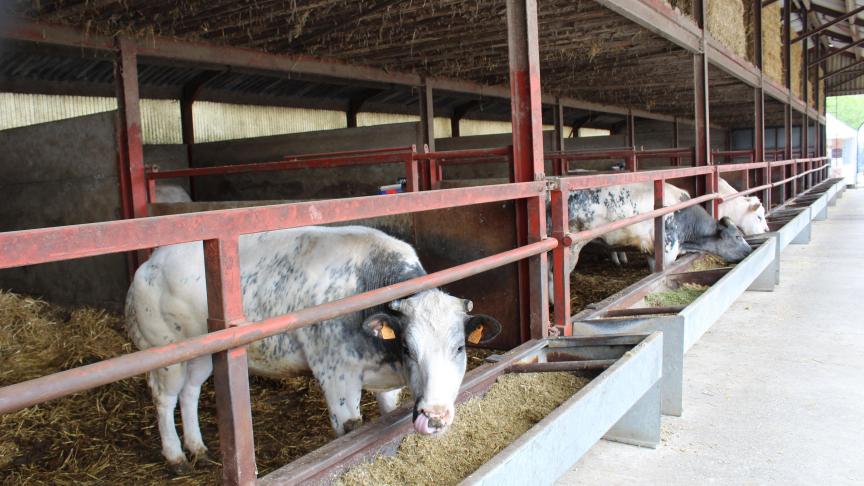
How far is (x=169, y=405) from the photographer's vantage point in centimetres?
346

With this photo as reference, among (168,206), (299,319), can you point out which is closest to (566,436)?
(299,319)

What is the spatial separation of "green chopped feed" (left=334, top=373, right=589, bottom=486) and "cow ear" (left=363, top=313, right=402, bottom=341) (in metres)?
0.41

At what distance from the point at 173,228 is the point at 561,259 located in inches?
103

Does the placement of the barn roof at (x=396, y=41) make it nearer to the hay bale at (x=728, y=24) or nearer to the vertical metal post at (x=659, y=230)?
the hay bale at (x=728, y=24)

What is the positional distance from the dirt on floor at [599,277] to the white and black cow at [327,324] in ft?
10.4

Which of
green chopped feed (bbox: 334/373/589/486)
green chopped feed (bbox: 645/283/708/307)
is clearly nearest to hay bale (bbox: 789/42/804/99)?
green chopped feed (bbox: 645/283/708/307)

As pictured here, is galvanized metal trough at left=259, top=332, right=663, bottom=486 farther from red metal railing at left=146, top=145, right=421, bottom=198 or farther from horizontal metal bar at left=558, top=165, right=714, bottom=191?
red metal railing at left=146, top=145, right=421, bottom=198

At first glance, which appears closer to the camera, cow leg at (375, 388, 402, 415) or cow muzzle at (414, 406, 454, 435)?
cow muzzle at (414, 406, 454, 435)

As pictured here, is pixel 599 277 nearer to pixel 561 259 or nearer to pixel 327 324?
pixel 561 259

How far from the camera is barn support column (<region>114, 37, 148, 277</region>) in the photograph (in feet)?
18.8

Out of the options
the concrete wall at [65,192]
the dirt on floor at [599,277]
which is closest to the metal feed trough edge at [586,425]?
the dirt on floor at [599,277]

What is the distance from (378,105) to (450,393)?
14634mm

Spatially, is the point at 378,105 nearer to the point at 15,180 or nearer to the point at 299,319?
the point at 15,180

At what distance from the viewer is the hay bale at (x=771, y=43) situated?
43.2 ft
